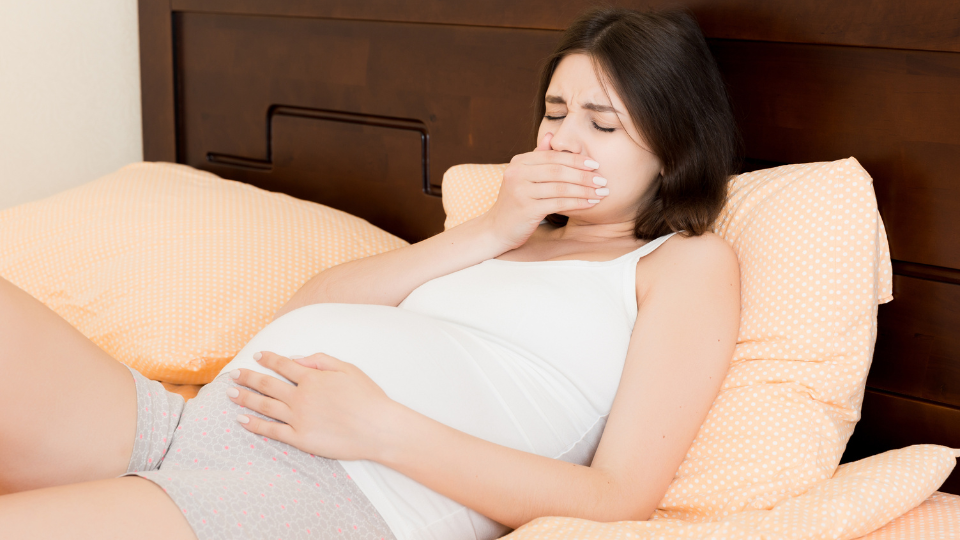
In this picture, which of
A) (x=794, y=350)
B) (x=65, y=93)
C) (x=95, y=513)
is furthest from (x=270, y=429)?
(x=65, y=93)

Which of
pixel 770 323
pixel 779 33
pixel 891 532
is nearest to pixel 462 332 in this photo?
pixel 770 323

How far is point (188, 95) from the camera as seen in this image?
7.26 ft

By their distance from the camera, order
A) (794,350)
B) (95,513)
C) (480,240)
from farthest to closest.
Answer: (480,240) → (794,350) → (95,513)

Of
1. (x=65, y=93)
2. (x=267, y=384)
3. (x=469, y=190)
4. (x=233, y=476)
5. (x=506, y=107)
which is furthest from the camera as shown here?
(x=65, y=93)

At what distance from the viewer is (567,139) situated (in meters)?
1.21

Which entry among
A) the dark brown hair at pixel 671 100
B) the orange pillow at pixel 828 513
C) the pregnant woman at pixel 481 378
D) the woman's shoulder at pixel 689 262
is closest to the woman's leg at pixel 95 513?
the pregnant woman at pixel 481 378

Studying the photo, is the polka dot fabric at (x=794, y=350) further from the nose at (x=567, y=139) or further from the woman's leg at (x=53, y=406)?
the woman's leg at (x=53, y=406)

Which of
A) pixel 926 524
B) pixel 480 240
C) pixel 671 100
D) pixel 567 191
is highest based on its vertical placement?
pixel 671 100

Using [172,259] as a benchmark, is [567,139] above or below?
above

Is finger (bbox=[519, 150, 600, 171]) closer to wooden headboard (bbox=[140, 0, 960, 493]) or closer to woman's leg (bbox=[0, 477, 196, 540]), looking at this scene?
wooden headboard (bbox=[140, 0, 960, 493])

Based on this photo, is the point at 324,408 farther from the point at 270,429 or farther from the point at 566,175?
the point at 566,175

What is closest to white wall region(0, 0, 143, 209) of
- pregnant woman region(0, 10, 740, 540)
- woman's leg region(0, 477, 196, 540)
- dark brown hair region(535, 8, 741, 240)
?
pregnant woman region(0, 10, 740, 540)

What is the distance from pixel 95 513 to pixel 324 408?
0.86 feet

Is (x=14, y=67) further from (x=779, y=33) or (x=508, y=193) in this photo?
(x=779, y=33)
